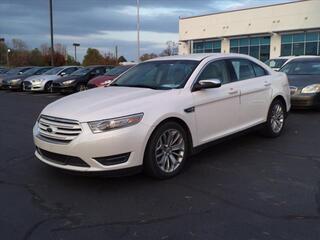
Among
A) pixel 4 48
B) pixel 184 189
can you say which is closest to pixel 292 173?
pixel 184 189

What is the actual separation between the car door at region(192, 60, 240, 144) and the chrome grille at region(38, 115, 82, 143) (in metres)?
1.72

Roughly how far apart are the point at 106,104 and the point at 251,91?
276 centimetres

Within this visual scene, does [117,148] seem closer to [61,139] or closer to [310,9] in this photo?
[61,139]

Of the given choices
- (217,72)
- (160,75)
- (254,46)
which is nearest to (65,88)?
(160,75)

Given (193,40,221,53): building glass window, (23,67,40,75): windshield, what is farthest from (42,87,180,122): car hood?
(193,40,221,53): building glass window

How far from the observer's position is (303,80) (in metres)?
10.9

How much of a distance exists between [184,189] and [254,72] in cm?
310

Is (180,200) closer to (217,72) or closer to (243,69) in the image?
(217,72)

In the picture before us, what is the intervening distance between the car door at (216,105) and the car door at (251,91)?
20 centimetres

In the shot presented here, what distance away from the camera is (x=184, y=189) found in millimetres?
4848

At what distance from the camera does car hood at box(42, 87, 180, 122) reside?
476cm

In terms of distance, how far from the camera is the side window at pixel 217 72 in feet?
19.7

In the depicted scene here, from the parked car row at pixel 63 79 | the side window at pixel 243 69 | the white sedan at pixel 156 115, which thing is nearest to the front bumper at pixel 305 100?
the white sedan at pixel 156 115

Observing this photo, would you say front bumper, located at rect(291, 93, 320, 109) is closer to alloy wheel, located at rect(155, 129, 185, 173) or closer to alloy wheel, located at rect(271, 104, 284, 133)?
alloy wheel, located at rect(271, 104, 284, 133)
